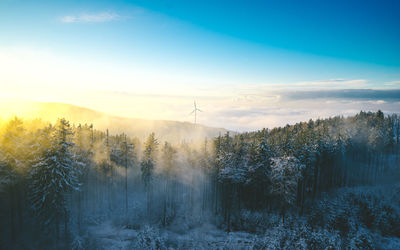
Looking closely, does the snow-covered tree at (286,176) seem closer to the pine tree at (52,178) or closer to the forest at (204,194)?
the forest at (204,194)

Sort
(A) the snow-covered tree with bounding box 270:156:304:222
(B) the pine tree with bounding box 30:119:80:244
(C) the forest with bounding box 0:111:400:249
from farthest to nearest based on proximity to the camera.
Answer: (A) the snow-covered tree with bounding box 270:156:304:222
(C) the forest with bounding box 0:111:400:249
(B) the pine tree with bounding box 30:119:80:244

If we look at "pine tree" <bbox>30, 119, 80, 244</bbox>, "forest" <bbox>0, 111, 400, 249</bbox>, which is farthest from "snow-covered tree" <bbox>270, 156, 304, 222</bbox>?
"pine tree" <bbox>30, 119, 80, 244</bbox>

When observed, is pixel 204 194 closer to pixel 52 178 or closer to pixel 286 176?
pixel 286 176

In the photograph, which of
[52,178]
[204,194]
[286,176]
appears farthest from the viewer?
[204,194]

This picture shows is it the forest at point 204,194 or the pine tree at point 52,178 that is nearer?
the pine tree at point 52,178

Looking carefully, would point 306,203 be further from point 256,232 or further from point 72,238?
A: point 72,238

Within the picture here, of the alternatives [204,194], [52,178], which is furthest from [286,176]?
[52,178]

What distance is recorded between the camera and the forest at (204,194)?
24.9 metres

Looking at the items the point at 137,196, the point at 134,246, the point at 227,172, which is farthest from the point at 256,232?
the point at 137,196

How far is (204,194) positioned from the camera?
4944cm

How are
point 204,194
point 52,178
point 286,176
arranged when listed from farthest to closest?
point 204,194 < point 286,176 < point 52,178

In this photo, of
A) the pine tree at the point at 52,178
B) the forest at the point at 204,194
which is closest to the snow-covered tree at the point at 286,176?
the forest at the point at 204,194

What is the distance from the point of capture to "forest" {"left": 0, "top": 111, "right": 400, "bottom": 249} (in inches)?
979

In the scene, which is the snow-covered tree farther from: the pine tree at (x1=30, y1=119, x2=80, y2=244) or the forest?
the pine tree at (x1=30, y1=119, x2=80, y2=244)
